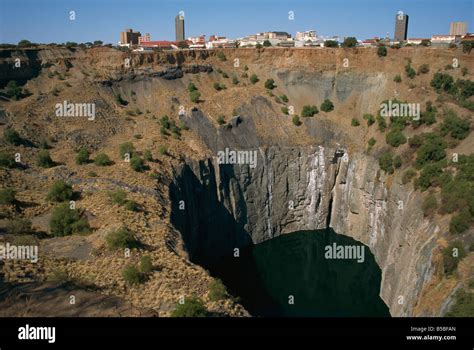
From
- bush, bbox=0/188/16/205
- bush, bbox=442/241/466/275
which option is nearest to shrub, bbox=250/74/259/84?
bush, bbox=442/241/466/275

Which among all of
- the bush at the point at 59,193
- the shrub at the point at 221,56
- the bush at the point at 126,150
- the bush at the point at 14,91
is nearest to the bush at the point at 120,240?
the bush at the point at 59,193

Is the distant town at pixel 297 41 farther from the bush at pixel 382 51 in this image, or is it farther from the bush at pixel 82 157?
the bush at pixel 82 157

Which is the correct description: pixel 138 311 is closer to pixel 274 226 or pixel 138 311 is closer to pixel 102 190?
pixel 102 190

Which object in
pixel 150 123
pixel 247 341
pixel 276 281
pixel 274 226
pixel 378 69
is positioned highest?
pixel 378 69

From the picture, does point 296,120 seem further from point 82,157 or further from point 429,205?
point 82,157

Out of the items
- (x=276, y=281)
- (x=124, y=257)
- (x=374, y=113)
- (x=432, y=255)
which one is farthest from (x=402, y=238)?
(x=124, y=257)
